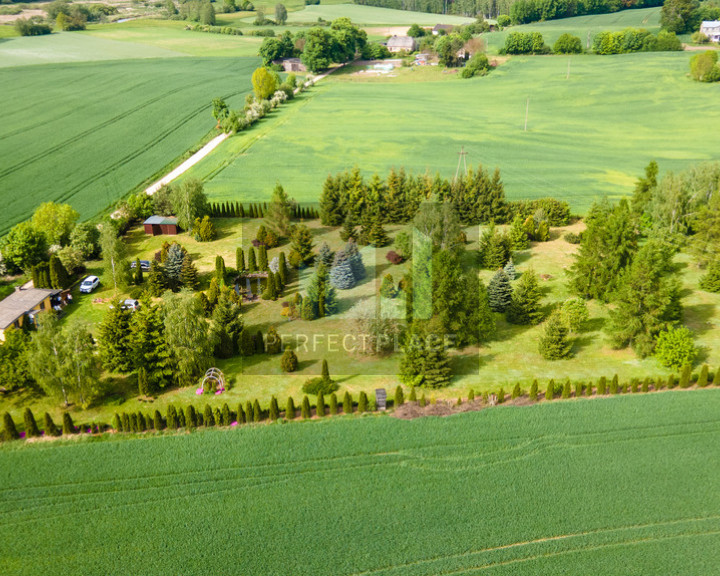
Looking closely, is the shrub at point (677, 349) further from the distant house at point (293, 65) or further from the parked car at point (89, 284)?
the distant house at point (293, 65)

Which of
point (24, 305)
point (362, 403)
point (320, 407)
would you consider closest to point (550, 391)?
point (362, 403)

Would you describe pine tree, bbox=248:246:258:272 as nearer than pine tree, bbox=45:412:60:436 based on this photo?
No

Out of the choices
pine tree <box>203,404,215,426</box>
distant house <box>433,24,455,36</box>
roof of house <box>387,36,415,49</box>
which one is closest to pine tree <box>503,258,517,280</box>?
pine tree <box>203,404,215,426</box>

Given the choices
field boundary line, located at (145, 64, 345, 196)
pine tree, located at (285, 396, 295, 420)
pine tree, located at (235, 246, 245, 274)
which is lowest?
pine tree, located at (285, 396, 295, 420)

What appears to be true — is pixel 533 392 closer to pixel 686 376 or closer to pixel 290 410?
pixel 686 376

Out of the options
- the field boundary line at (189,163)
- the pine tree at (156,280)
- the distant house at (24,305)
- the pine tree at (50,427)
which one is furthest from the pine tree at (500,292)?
the field boundary line at (189,163)

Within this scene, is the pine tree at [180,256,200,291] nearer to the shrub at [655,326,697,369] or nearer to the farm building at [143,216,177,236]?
the farm building at [143,216,177,236]

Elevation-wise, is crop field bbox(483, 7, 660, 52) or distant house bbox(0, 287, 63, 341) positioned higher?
crop field bbox(483, 7, 660, 52)
